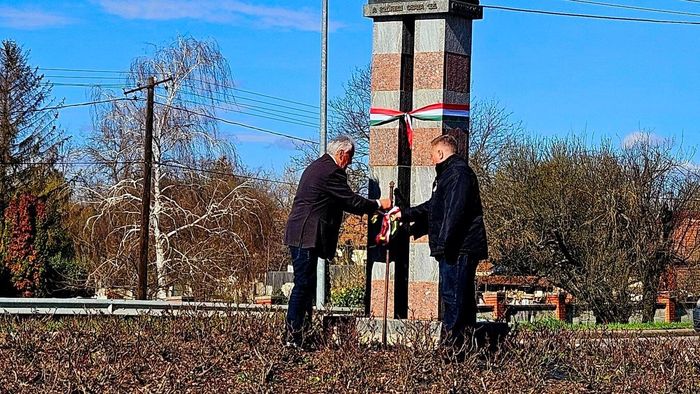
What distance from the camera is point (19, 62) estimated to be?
52.1m

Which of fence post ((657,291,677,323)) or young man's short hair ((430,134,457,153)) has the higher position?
young man's short hair ((430,134,457,153))

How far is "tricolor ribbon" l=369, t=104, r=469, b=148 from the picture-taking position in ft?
35.4

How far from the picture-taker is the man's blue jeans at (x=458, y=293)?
954 centimetres

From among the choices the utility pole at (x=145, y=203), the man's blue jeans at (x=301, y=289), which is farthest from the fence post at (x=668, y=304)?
the man's blue jeans at (x=301, y=289)

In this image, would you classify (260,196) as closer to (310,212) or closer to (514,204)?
(514,204)

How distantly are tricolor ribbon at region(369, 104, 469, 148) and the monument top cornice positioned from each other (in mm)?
892

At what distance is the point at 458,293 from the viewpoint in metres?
9.57

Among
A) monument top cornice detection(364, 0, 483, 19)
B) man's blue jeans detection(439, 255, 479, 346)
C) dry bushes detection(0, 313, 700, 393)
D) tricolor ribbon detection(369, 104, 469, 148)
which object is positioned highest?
monument top cornice detection(364, 0, 483, 19)

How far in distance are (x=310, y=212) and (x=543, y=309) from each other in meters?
20.6

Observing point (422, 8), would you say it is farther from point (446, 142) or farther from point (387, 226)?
point (387, 226)

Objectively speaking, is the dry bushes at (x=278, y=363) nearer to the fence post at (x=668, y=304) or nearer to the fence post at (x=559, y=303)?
the fence post at (x=559, y=303)

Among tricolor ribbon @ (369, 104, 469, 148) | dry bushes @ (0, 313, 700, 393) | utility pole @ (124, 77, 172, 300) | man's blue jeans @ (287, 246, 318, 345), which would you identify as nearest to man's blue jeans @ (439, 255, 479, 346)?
dry bushes @ (0, 313, 700, 393)

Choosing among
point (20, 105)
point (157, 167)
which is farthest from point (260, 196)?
point (20, 105)

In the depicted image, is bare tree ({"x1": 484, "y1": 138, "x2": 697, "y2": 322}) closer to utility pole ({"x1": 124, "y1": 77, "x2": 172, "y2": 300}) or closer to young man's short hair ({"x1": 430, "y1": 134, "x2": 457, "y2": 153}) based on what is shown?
utility pole ({"x1": 124, "y1": 77, "x2": 172, "y2": 300})
